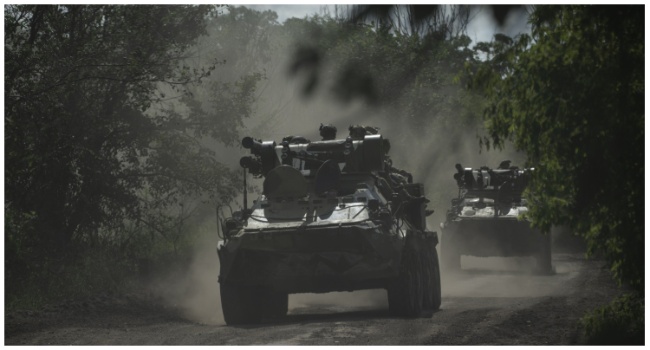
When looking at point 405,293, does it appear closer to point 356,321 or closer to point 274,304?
point 356,321

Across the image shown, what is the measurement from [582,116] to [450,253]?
580 inches

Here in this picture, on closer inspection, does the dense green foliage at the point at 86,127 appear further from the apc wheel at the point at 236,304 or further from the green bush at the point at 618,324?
the green bush at the point at 618,324

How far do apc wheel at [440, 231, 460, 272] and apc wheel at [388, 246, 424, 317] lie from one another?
9563 mm

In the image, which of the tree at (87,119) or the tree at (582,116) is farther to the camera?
the tree at (87,119)

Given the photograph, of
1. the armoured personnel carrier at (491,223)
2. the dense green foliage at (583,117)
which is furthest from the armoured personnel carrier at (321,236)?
the armoured personnel carrier at (491,223)

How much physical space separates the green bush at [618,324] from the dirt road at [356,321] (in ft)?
0.83

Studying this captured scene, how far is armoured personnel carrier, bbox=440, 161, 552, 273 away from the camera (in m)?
24.7

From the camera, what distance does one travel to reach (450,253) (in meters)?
25.5

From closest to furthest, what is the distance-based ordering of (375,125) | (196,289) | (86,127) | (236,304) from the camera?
(236,304) → (86,127) → (196,289) → (375,125)

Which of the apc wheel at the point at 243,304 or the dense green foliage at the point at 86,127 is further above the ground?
the dense green foliage at the point at 86,127

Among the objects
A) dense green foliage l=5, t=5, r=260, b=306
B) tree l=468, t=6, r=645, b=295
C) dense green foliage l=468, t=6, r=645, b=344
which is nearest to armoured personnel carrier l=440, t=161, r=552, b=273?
dense green foliage l=5, t=5, r=260, b=306

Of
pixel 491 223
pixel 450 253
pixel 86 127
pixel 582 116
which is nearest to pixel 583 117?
pixel 582 116

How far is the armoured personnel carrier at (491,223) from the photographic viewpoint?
24703mm

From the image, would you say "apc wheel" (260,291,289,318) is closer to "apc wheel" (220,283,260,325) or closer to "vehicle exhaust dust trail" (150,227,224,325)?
"apc wheel" (220,283,260,325)
